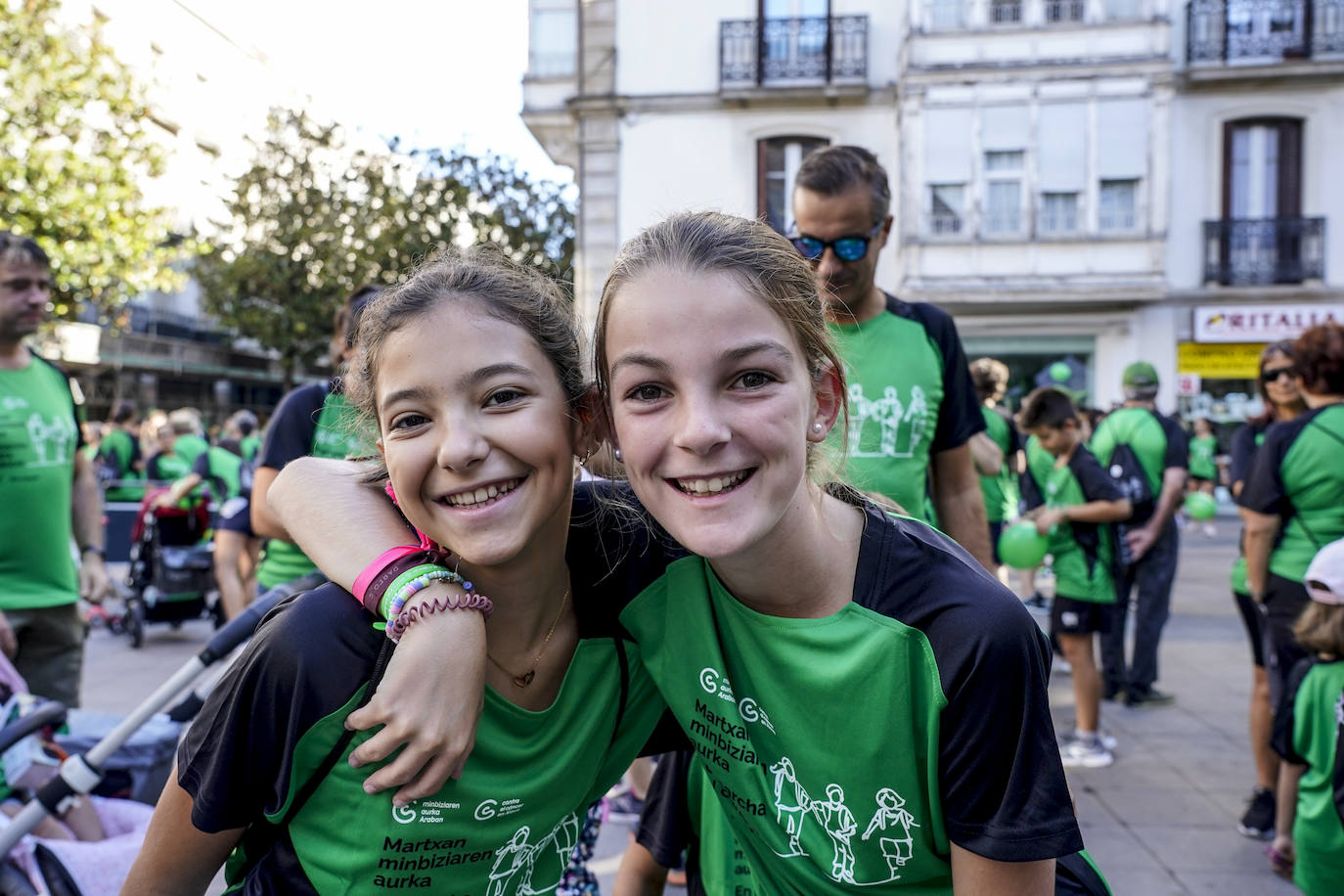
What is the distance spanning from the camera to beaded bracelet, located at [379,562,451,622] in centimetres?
160

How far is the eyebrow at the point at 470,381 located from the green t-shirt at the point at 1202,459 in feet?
53.8

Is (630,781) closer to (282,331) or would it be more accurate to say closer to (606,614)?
(606,614)

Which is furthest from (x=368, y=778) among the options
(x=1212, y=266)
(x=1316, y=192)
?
(x=1316, y=192)

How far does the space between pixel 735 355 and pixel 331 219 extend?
2120cm

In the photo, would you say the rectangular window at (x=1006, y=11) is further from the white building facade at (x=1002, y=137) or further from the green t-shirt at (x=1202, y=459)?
the green t-shirt at (x=1202, y=459)

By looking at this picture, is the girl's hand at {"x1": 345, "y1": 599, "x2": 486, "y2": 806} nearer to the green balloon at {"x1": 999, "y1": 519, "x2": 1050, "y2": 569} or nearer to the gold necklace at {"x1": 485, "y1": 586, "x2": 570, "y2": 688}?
the gold necklace at {"x1": 485, "y1": 586, "x2": 570, "y2": 688}

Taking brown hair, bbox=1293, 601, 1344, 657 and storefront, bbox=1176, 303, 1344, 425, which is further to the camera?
storefront, bbox=1176, 303, 1344, 425

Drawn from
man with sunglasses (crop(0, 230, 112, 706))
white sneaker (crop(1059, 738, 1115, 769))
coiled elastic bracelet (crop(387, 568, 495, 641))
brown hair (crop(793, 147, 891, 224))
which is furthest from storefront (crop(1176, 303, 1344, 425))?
coiled elastic bracelet (crop(387, 568, 495, 641))

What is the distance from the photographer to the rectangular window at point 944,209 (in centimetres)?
1822

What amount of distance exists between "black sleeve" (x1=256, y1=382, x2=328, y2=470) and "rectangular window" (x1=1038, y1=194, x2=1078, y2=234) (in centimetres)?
1666

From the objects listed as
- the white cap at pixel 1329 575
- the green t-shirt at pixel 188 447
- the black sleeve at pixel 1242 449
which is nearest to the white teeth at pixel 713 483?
the white cap at pixel 1329 575

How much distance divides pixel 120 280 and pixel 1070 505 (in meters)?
14.8

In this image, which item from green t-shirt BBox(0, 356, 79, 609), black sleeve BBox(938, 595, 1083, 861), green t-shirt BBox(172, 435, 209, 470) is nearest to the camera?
→ black sleeve BBox(938, 595, 1083, 861)

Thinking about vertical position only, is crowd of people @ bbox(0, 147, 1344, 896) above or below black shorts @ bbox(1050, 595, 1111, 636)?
above
